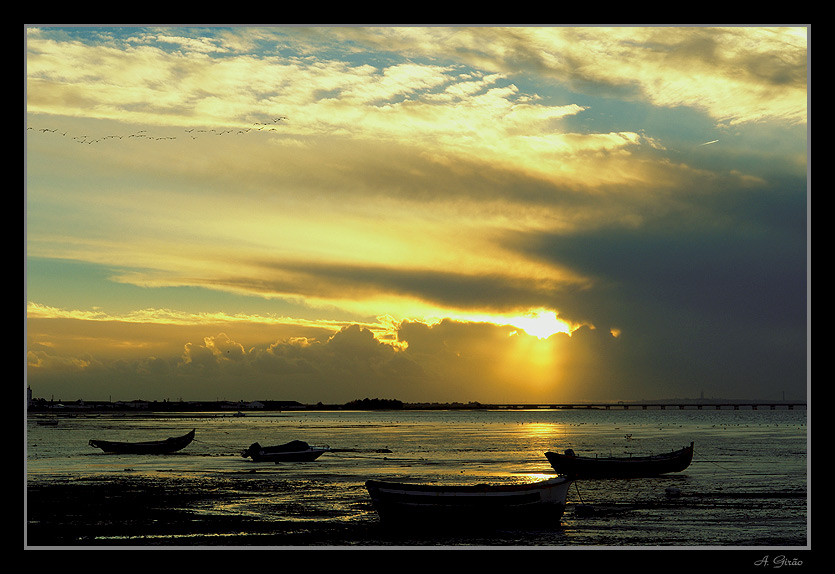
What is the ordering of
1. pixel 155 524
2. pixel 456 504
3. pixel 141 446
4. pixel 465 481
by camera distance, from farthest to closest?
pixel 141 446
pixel 465 481
pixel 155 524
pixel 456 504

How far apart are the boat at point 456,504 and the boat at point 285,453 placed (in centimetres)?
3783

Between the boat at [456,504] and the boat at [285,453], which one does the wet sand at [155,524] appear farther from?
the boat at [285,453]

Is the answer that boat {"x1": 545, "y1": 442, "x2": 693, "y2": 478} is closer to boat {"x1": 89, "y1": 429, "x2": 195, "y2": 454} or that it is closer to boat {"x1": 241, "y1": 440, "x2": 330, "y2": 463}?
boat {"x1": 241, "y1": 440, "x2": 330, "y2": 463}

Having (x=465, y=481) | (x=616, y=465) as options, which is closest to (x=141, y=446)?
(x=465, y=481)

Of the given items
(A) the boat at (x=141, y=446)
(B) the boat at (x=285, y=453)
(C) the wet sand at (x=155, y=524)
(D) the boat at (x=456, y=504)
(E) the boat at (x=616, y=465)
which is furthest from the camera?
(A) the boat at (x=141, y=446)

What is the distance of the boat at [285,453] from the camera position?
70562 mm

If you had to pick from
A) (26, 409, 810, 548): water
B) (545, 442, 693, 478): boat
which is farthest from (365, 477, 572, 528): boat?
(545, 442, 693, 478): boat

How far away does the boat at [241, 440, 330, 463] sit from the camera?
70.6 meters

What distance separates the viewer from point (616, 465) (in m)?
58.2

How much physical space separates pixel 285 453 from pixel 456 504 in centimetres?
4086

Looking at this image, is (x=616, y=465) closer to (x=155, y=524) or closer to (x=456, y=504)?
(x=456, y=504)

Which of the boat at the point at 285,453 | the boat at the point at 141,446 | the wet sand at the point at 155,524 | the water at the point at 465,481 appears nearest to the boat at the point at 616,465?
the water at the point at 465,481
